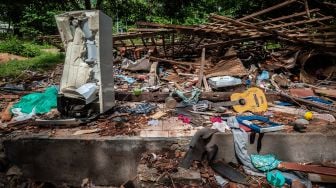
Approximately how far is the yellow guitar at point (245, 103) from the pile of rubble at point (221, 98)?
0.02 metres

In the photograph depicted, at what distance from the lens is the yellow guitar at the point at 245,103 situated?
19.6ft

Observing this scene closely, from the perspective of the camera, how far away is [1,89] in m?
7.55

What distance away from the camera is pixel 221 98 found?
6555 mm

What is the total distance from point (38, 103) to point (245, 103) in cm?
483

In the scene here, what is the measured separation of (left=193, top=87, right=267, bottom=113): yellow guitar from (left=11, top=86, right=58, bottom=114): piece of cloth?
3385 mm

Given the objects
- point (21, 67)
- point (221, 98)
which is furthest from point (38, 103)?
point (21, 67)

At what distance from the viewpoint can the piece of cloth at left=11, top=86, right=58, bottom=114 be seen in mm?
5949

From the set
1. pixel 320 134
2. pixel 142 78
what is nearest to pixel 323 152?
pixel 320 134

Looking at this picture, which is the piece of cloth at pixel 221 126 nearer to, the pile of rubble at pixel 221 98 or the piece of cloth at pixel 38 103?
the pile of rubble at pixel 221 98

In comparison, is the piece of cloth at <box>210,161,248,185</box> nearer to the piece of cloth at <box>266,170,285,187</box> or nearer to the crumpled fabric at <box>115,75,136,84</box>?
the piece of cloth at <box>266,170,285,187</box>

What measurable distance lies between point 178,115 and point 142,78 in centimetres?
316

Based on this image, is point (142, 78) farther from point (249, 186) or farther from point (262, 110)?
point (249, 186)

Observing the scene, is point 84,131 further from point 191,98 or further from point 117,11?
point 117,11

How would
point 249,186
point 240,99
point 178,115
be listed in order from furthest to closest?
point 240,99 < point 178,115 < point 249,186
